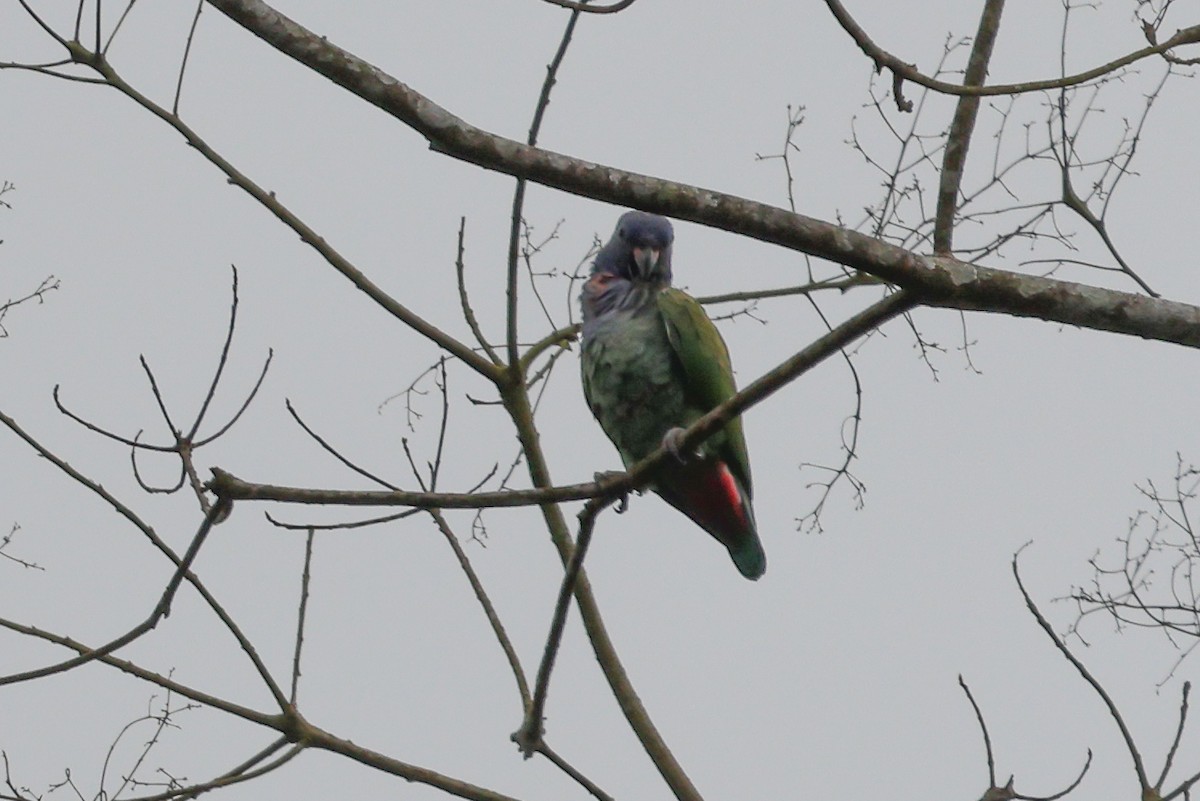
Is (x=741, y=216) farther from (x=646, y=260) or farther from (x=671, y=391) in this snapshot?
(x=646, y=260)

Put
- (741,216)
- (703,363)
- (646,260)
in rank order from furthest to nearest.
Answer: (646,260), (703,363), (741,216)

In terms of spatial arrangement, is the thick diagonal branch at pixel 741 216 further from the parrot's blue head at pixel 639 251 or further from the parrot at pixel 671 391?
the parrot's blue head at pixel 639 251

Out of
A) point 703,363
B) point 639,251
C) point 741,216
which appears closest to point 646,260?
point 639,251

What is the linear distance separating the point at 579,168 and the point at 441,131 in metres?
0.32

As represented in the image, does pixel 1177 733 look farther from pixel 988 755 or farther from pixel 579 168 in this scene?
pixel 579 168

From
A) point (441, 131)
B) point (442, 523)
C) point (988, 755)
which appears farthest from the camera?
point (442, 523)

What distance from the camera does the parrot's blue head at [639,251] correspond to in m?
5.83

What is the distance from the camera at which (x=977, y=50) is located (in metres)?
3.86

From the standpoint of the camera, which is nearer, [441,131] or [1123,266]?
[441,131]

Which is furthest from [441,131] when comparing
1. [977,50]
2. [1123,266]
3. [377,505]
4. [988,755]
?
[1123,266]

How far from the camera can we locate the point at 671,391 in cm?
545

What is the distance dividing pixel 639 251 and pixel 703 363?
71 centimetres

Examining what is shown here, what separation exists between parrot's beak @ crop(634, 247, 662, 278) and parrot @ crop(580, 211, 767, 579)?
0.07 m

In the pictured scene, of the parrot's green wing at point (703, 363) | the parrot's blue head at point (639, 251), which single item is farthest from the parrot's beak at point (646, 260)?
the parrot's green wing at point (703, 363)
